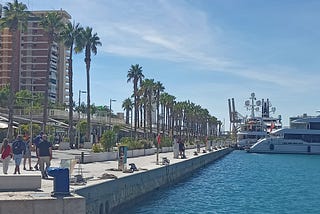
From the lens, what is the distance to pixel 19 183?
15.5 metres

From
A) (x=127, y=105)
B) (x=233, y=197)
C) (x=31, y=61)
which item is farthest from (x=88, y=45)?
(x=127, y=105)

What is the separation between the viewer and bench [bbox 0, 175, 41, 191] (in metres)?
15.4

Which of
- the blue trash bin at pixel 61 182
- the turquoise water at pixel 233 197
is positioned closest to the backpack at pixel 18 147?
the turquoise water at pixel 233 197

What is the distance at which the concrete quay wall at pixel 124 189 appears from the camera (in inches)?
719

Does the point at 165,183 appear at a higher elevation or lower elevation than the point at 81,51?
lower

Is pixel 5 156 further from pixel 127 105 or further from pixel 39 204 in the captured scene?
pixel 127 105

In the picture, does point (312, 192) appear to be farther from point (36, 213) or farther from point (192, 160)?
point (36, 213)

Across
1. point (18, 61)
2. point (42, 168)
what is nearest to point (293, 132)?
point (18, 61)

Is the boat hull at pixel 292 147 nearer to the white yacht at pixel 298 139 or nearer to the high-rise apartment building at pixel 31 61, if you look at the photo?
the white yacht at pixel 298 139

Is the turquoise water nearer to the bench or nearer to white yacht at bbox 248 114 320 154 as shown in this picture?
the bench

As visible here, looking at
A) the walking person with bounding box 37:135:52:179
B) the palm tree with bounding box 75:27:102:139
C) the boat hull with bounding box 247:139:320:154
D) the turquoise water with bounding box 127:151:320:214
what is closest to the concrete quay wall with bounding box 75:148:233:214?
the turquoise water with bounding box 127:151:320:214

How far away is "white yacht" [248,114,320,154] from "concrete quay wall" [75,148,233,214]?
67.5 metres

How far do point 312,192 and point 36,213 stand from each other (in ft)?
87.4

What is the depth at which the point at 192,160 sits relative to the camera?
49094mm
